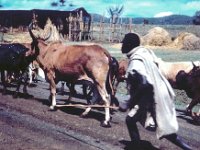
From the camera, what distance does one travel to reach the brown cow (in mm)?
11055

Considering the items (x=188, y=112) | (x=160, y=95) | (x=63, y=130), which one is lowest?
(x=188, y=112)

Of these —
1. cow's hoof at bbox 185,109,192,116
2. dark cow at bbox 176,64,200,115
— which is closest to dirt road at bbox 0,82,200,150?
cow's hoof at bbox 185,109,192,116

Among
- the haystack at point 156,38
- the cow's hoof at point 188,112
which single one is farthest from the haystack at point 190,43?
the cow's hoof at point 188,112

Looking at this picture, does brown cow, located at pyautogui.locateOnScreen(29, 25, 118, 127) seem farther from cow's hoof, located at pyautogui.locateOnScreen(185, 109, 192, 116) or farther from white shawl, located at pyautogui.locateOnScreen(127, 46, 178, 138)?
cow's hoof, located at pyautogui.locateOnScreen(185, 109, 192, 116)

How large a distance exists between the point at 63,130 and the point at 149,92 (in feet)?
10.9

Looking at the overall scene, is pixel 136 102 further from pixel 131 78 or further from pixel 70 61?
pixel 70 61

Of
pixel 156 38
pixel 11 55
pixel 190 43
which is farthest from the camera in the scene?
pixel 156 38

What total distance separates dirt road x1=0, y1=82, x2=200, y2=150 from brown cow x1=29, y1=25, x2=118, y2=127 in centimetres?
48

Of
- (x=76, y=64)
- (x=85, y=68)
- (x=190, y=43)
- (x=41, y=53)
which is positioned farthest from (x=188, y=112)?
(x=190, y=43)

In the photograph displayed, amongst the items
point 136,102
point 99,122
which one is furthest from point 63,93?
point 136,102

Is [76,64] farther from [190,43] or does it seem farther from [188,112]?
[190,43]

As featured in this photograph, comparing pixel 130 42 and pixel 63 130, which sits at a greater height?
pixel 130 42

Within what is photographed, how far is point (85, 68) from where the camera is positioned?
11453 mm

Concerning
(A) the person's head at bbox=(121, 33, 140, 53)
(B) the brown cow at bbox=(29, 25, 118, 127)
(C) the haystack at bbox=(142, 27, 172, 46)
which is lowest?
(C) the haystack at bbox=(142, 27, 172, 46)
